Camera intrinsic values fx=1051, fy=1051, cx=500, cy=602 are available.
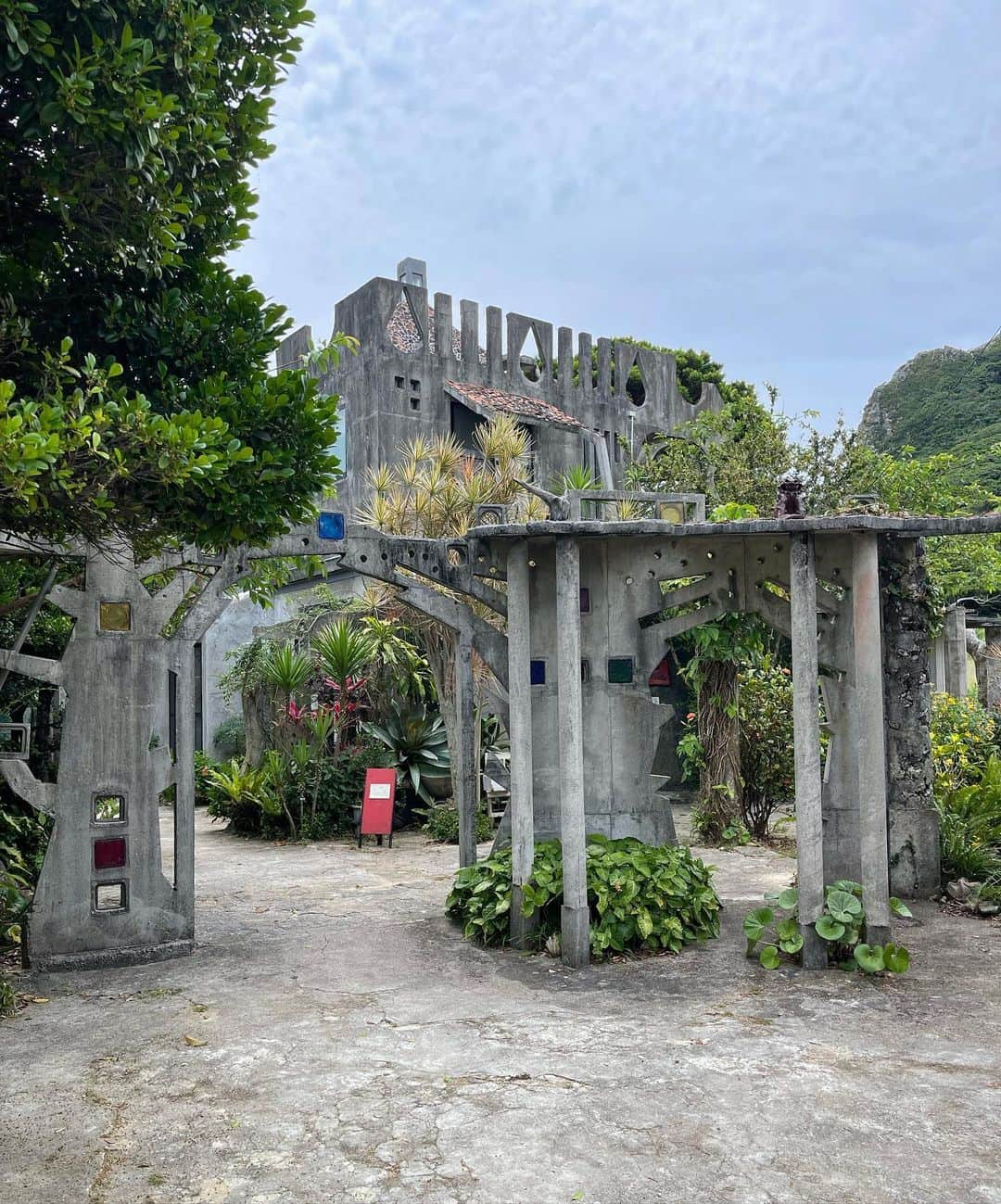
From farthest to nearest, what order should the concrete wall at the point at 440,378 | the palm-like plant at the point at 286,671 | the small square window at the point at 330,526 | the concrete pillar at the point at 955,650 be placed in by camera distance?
1. the concrete wall at the point at 440,378
2. the palm-like plant at the point at 286,671
3. the concrete pillar at the point at 955,650
4. the small square window at the point at 330,526

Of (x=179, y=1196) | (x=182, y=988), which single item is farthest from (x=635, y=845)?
(x=179, y=1196)

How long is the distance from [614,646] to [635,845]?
4.44 ft

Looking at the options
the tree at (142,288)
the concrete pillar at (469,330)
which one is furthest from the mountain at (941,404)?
the tree at (142,288)

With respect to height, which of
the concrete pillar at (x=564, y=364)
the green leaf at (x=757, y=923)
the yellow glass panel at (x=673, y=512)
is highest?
the concrete pillar at (x=564, y=364)

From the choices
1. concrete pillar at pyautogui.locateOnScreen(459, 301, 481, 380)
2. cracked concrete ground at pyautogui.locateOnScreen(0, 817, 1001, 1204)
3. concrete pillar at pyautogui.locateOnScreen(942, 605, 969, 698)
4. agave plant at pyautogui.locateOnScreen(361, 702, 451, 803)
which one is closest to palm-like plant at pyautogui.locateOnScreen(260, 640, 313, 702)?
agave plant at pyautogui.locateOnScreen(361, 702, 451, 803)

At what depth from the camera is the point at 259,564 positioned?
7723mm

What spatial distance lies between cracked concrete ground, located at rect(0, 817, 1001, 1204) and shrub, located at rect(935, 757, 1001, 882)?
0.86 m

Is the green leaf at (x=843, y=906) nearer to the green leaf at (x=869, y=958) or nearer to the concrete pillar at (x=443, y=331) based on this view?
the green leaf at (x=869, y=958)

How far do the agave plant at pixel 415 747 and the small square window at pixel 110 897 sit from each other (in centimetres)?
651

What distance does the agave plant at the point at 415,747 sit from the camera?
44.1 feet

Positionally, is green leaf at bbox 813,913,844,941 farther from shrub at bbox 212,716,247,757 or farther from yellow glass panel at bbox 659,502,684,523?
shrub at bbox 212,716,247,757

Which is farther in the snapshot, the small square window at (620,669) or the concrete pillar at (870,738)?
the small square window at (620,669)

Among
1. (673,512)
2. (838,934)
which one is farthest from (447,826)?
(838,934)

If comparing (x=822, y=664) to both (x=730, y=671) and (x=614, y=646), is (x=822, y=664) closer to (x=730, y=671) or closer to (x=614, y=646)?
(x=614, y=646)
